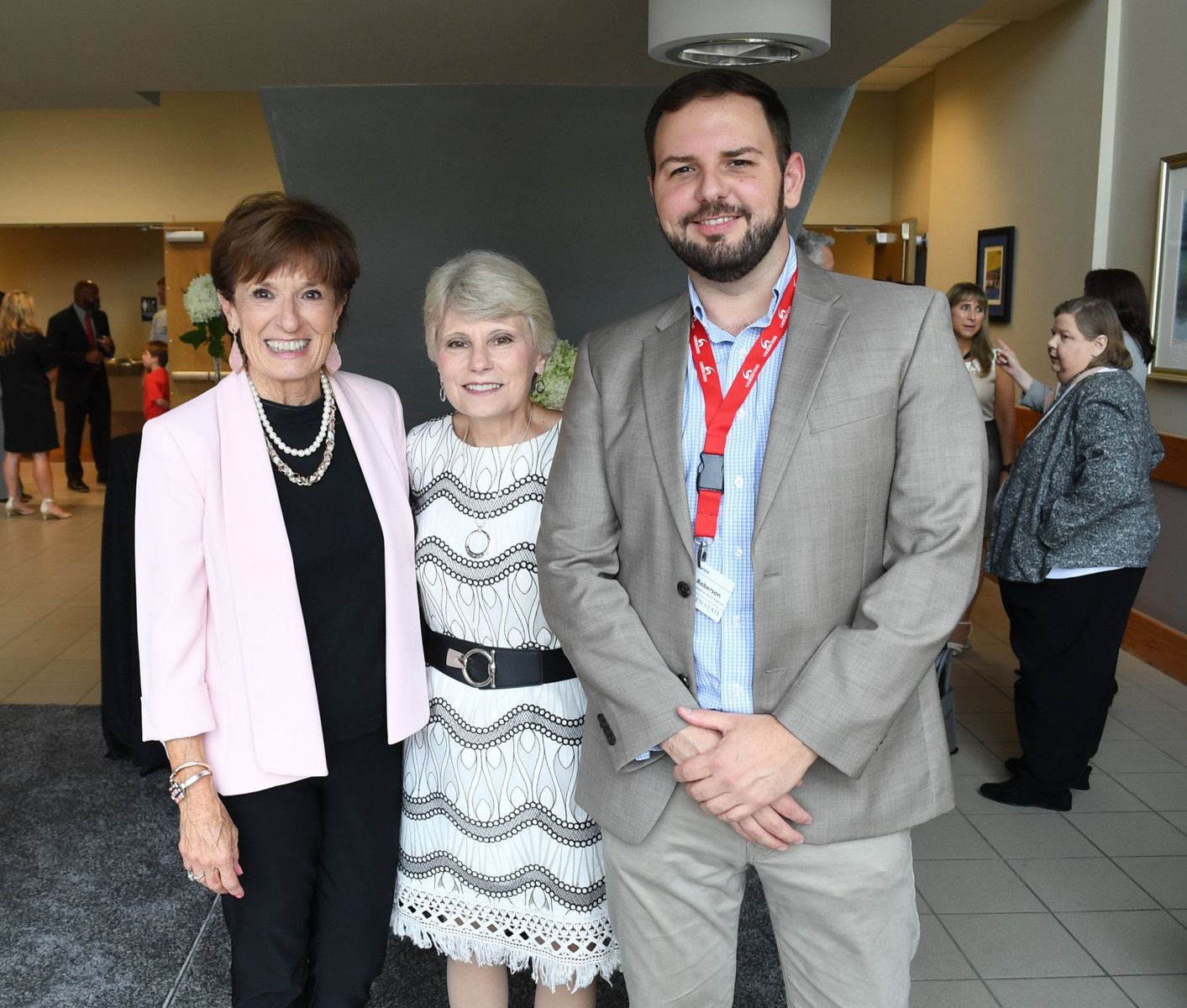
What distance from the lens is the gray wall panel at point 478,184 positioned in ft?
14.5

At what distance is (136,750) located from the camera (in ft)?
13.2

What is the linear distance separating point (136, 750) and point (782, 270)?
127 inches

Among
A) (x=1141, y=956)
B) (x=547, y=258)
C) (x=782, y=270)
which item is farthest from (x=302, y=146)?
(x=1141, y=956)

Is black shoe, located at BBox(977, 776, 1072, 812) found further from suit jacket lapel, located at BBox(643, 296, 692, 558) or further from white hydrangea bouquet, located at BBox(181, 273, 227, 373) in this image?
white hydrangea bouquet, located at BBox(181, 273, 227, 373)

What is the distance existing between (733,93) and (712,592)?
31.1 inches

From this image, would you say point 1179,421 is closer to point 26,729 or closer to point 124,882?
point 124,882

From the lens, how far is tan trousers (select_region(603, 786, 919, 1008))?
1747mm

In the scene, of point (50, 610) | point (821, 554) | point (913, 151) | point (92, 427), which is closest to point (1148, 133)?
point (913, 151)

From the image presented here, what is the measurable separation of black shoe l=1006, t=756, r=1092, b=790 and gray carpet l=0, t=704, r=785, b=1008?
1.21 m

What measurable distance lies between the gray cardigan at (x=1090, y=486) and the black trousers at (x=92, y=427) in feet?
30.0

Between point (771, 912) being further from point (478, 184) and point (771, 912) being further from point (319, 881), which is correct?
point (478, 184)

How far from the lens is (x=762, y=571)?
170 cm

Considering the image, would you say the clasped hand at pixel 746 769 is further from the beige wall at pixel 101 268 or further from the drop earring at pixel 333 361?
the beige wall at pixel 101 268

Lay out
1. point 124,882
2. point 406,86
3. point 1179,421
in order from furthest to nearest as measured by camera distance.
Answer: point 1179,421 → point 406,86 → point 124,882
